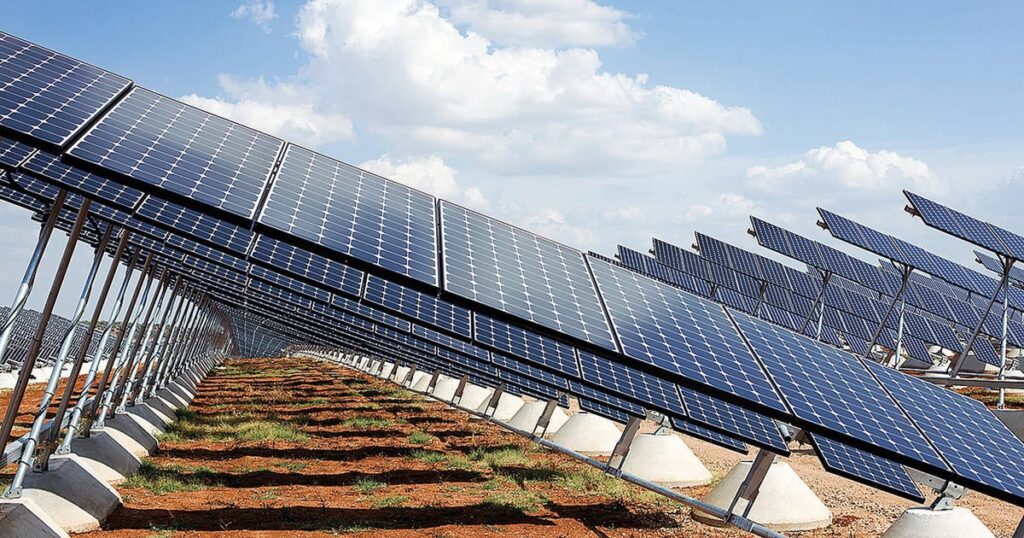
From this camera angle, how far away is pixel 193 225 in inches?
682

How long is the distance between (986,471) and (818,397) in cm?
225

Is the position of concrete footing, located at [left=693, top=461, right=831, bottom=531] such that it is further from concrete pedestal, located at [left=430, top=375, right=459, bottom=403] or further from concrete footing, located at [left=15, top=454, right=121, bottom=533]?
concrete pedestal, located at [left=430, top=375, right=459, bottom=403]

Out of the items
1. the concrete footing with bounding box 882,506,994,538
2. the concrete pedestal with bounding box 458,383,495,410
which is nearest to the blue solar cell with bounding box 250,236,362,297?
the concrete footing with bounding box 882,506,994,538

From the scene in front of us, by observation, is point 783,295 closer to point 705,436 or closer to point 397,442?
point 397,442

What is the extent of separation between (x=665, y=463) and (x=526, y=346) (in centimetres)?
752

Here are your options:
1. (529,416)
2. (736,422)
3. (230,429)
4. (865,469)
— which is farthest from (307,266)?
(529,416)

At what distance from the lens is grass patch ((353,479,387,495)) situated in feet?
71.7

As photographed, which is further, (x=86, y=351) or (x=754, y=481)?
(x=86, y=351)

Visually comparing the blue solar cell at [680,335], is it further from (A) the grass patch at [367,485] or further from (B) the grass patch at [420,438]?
(B) the grass patch at [420,438]

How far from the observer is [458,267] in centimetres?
1195

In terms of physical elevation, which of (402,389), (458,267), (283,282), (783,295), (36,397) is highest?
(783,295)

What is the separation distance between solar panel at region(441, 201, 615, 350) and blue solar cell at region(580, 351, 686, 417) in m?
3.47

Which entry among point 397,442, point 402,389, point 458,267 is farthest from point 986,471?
point 402,389

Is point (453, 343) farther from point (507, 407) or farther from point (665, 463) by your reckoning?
point (507, 407)
